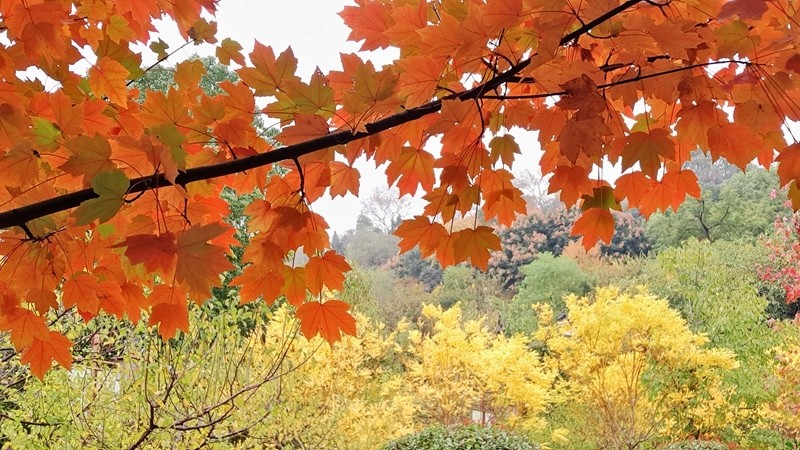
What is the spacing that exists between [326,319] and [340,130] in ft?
1.00

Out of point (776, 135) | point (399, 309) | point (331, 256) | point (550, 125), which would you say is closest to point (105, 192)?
point (331, 256)

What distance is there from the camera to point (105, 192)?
19.0 inches

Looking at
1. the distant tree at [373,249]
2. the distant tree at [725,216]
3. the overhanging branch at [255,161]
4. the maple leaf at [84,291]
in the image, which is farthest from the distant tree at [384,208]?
the overhanging branch at [255,161]

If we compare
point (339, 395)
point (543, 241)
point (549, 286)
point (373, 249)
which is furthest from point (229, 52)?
point (373, 249)

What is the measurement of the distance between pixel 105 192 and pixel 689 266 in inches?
314

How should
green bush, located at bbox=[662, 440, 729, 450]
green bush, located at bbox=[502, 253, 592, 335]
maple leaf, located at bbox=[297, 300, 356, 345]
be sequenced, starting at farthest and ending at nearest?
green bush, located at bbox=[502, 253, 592, 335] → green bush, located at bbox=[662, 440, 729, 450] → maple leaf, located at bbox=[297, 300, 356, 345]

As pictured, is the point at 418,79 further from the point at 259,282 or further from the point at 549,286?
the point at 549,286

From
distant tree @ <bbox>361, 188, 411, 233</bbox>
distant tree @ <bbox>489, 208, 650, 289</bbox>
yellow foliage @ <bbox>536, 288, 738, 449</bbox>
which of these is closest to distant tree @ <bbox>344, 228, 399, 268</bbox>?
distant tree @ <bbox>361, 188, 411, 233</bbox>

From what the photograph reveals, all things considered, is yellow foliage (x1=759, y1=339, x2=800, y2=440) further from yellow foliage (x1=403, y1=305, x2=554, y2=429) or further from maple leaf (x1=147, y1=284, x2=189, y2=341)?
maple leaf (x1=147, y1=284, x2=189, y2=341)

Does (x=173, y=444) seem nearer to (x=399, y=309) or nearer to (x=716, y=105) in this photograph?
(x=716, y=105)

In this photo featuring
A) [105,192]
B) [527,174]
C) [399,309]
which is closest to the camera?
[105,192]

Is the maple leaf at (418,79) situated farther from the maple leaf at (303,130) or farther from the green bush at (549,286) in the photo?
the green bush at (549,286)

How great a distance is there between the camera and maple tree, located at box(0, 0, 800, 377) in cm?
55

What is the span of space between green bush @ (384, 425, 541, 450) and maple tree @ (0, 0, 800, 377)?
11.7ft
